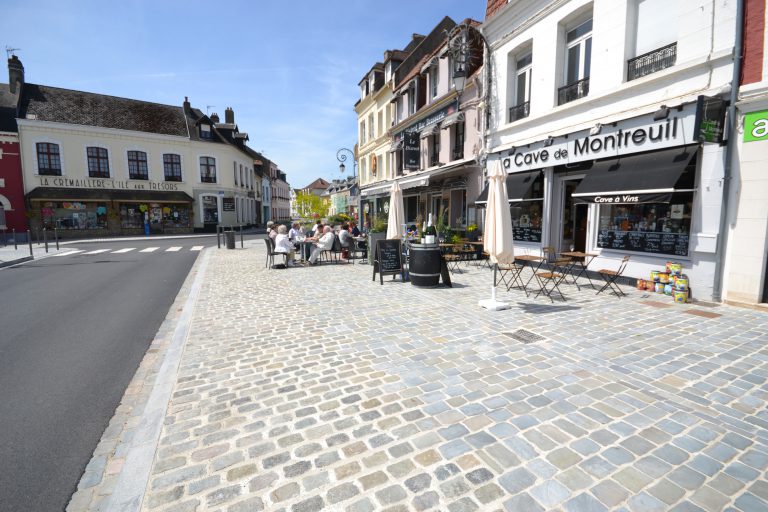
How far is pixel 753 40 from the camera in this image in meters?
5.84

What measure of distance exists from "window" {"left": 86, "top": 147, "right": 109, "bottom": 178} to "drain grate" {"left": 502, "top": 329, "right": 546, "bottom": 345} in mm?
33945

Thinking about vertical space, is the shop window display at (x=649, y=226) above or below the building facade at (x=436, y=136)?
below

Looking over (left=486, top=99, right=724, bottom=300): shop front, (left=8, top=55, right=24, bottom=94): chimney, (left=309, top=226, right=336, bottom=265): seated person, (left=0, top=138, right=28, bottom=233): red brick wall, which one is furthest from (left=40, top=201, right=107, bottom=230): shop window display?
(left=486, top=99, right=724, bottom=300): shop front

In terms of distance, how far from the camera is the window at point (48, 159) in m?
26.2

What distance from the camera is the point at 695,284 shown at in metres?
6.70

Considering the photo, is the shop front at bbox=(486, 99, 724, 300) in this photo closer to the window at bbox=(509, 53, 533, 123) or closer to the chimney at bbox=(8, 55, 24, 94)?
the window at bbox=(509, 53, 533, 123)

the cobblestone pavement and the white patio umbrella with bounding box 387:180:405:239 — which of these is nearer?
the cobblestone pavement

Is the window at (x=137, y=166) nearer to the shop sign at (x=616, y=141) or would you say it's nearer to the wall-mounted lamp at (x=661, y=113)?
the shop sign at (x=616, y=141)

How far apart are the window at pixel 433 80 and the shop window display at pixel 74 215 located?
26.7 metres

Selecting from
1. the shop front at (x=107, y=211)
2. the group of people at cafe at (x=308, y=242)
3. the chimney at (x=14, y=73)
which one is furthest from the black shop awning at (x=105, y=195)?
the group of people at cafe at (x=308, y=242)

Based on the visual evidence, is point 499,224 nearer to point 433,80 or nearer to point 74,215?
point 433,80

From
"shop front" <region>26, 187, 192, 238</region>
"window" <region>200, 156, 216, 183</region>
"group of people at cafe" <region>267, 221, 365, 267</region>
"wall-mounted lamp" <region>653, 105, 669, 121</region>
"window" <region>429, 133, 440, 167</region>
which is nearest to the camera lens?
"wall-mounted lamp" <region>653, 105, 669, 121</region>

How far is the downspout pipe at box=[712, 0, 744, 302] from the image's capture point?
5.95 metres

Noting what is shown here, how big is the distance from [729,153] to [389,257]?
21.4 feet
